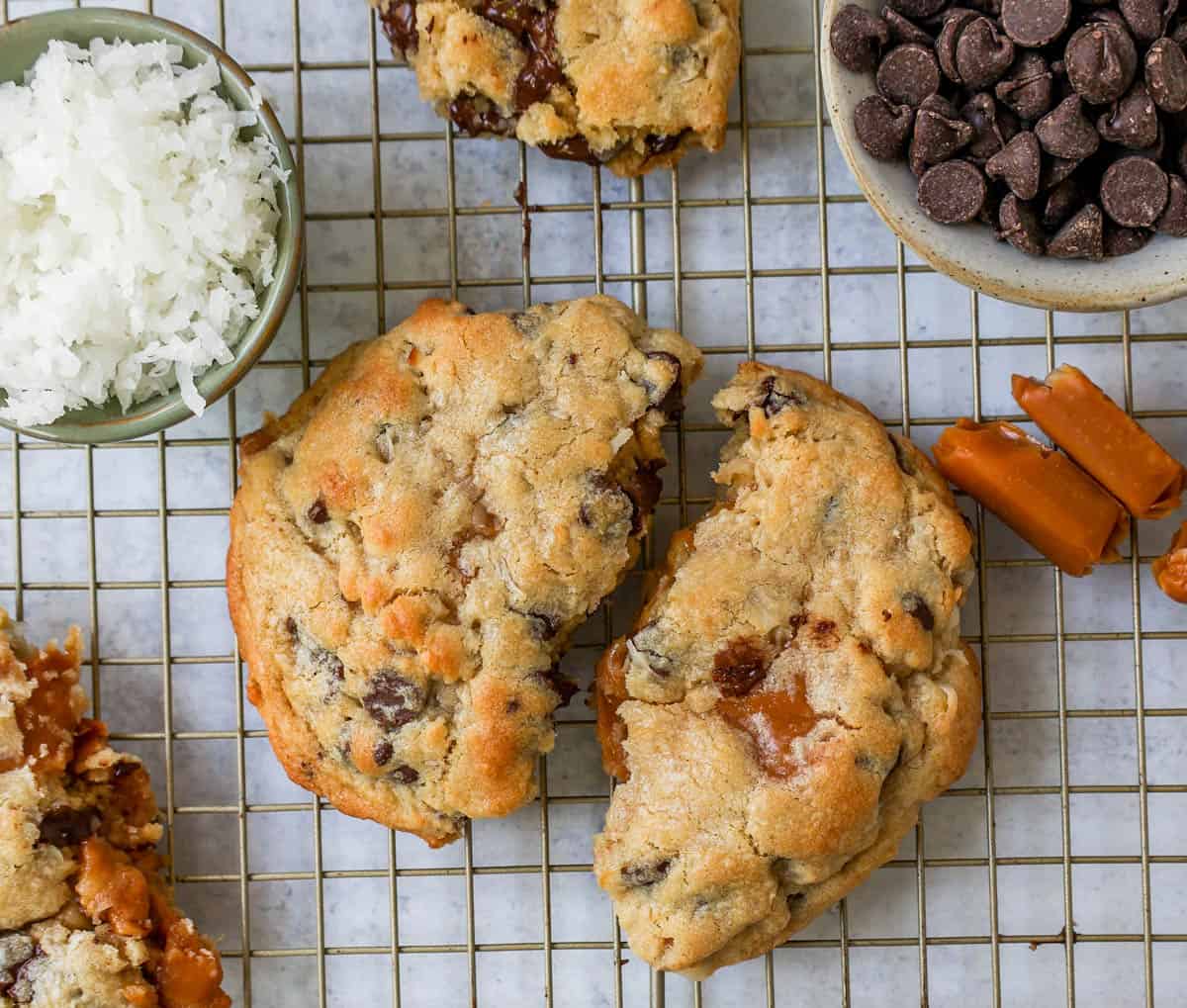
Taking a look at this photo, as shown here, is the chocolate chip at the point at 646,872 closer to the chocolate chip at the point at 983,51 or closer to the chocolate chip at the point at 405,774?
the chocolate chip at the point at 405,774

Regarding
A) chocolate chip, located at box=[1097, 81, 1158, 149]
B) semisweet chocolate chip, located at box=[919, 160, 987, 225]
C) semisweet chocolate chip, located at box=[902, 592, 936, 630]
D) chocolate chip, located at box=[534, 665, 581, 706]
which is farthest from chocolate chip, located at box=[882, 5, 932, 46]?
chocolate chip, located at box=[534, 665, 581, 706]

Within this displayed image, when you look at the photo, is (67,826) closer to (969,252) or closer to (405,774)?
(405,774)

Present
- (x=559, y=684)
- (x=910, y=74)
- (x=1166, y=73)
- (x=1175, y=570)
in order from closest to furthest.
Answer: (x=1166, y=73) < (x=910, y=74) < (x=559, y=684) < (x=1175, y=570)

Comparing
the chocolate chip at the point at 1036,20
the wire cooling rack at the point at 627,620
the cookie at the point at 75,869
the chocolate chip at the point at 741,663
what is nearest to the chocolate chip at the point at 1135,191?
the chocolate chip at the point at 1036,20

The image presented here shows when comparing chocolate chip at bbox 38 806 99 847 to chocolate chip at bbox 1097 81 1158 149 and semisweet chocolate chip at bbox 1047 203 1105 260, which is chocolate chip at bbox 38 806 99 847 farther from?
chocolate chip at bbox 1097 81 1158 149

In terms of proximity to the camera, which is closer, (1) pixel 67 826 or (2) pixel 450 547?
(2) pixel 450 547

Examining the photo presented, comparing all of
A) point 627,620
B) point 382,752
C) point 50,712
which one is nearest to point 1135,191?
point 627,620
